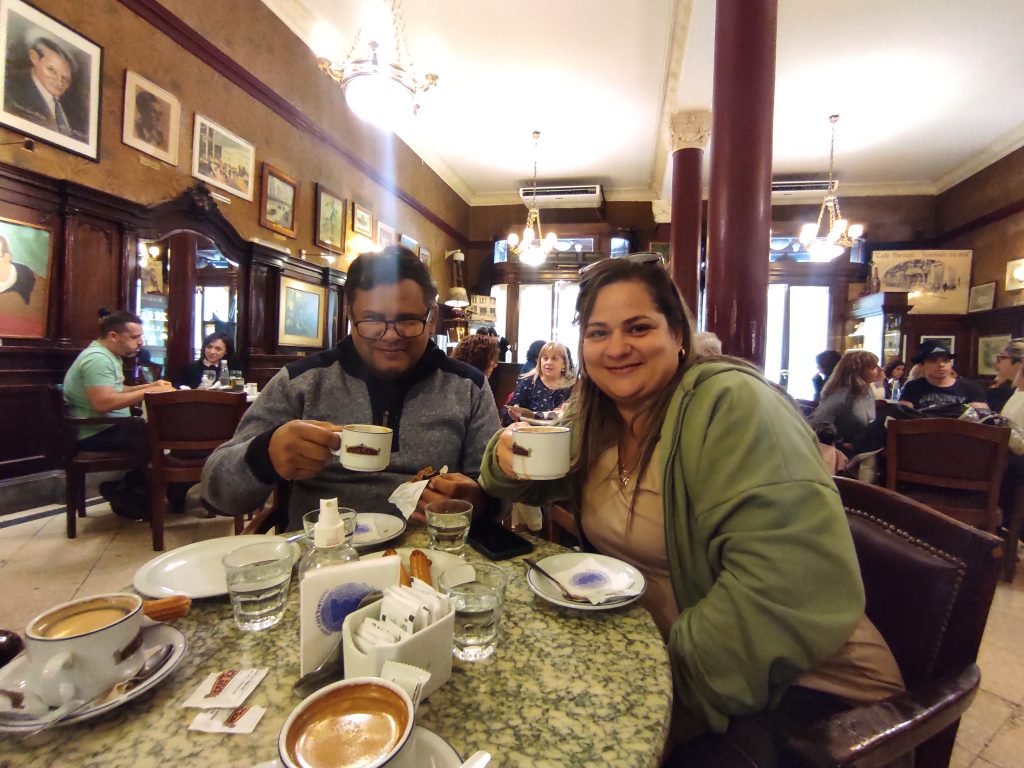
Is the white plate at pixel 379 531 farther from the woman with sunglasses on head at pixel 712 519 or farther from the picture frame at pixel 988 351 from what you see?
the picture frame at pixel 988 351

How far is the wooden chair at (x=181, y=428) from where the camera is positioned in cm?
282

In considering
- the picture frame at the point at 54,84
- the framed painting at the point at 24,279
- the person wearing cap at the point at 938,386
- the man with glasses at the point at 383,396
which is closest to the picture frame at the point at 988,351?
the person wearing cap at the point at 938,386

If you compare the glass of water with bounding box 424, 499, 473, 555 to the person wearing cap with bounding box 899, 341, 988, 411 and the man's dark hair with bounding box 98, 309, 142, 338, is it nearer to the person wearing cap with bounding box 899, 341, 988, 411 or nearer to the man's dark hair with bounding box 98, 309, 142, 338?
the man's dark hair with bounding box 98, 309, 142, 338

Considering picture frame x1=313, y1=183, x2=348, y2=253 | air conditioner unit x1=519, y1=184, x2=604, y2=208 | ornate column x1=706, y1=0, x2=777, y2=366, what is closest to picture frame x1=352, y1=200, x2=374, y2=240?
picture frame x1=313, y1=183, x2=348, y2=253

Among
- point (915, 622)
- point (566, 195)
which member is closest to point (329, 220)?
point (566, 195)

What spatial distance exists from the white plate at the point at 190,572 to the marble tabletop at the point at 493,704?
4 cm

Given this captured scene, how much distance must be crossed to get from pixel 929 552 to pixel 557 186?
29.1 feet

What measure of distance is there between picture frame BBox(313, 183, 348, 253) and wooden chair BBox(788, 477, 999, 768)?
5.60m

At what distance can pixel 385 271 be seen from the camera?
1.43 meters

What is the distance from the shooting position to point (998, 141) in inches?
263

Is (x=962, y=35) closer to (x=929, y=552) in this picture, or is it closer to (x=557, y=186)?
(x=557, y=186)

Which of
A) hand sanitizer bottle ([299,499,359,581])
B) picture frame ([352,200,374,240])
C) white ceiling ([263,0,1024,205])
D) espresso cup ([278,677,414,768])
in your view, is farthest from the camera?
picture frame ([352,200,374,240])

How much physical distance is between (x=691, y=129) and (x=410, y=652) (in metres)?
6.17

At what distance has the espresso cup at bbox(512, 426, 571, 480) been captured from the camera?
101cm
